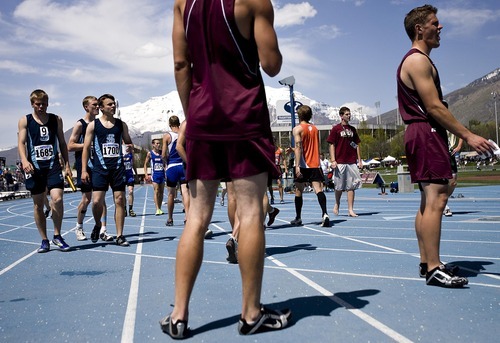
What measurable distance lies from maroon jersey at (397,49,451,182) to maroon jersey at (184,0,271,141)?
165 centimetres

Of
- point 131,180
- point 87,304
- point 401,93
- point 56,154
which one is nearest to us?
point 87,304

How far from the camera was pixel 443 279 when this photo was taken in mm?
3541

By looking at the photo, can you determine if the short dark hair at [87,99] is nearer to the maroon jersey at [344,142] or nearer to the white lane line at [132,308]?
the white lane line at [132,308]

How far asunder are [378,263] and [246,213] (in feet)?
7.87

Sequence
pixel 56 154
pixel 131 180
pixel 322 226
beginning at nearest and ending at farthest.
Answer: pixel 56 154
pixel 322 226
pixel 131 180

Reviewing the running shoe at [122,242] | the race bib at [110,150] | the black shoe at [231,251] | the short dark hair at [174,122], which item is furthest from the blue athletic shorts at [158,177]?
the black shoe at [231,251]

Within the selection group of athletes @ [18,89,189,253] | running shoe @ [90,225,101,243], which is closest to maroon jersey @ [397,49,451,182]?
group of athletes @ [18,89,189,253]

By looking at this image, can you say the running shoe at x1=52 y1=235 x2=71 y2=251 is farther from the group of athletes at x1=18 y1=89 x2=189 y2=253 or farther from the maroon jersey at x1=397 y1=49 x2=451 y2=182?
the maroon jersey at x1=397 y1=49 x2=451 y2=182

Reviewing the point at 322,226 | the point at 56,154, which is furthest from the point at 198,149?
the point at 322,226

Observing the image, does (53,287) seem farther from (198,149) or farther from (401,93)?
(401,93)

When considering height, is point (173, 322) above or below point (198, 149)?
below

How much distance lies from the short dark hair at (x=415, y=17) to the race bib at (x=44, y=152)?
4736 millimetres

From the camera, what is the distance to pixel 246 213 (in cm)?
271

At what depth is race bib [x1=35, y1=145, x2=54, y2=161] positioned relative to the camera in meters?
6.36
